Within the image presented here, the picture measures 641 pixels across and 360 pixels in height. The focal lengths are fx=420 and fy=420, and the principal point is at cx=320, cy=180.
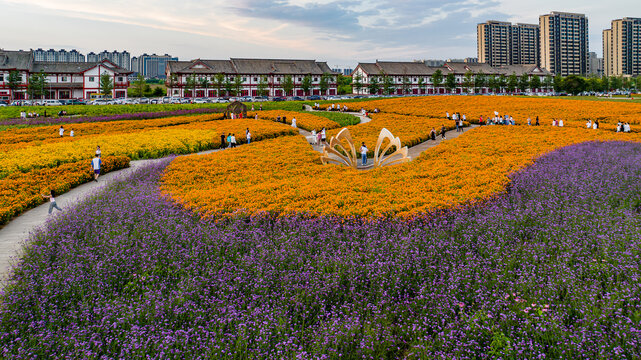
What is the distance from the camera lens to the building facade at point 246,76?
82375mm

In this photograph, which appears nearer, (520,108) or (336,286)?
(336,286)

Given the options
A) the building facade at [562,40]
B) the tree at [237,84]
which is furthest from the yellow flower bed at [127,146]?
the building facade at [562,40]

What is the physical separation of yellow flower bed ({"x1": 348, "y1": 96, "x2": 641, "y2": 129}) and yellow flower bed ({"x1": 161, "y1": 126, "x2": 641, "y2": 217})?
606 inches

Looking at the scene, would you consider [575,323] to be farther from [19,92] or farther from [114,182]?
[19,92]

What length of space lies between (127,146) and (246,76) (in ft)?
228

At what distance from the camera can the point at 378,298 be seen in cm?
632

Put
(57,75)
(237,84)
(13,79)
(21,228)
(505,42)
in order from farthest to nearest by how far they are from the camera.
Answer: (505,42) < (237,84) < (57,75) < (13,79) < (21,228)

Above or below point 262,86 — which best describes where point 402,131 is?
below

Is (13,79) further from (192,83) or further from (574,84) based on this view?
(574,84)

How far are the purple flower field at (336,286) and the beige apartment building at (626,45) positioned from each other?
206m

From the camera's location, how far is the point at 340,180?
13.7 meters

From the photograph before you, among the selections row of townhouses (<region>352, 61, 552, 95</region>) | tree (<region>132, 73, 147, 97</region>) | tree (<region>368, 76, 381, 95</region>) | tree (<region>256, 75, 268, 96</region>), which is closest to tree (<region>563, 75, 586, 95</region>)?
row of townhouses (<region>352, 61, 552, 95</region>)

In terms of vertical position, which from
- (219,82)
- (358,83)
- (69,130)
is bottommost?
(69,130)

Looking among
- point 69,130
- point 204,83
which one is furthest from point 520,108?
point 204,83
